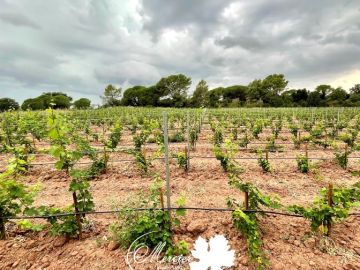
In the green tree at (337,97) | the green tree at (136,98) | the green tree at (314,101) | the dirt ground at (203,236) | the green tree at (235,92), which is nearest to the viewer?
the dirt ground at (203,236)

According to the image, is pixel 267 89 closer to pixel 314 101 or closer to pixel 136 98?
Answer: pixel 314 101

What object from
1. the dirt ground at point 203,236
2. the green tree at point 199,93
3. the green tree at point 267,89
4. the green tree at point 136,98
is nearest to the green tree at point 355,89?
the green tree at point 267,89

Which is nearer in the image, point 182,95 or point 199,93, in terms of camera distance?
point 199,93

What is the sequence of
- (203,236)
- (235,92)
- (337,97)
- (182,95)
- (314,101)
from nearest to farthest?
1. (203,236)
2. (314,101)
3. (337,97)
4. (182,95)
5. (235,92)

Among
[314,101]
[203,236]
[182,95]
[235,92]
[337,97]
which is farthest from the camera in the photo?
[235,92]

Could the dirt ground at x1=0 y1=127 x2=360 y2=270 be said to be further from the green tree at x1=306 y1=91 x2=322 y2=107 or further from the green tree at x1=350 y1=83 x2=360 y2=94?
the green tree at x1=350 y1=83 x2=360 y2=94

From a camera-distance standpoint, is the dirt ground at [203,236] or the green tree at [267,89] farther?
the green tree at [267,89]

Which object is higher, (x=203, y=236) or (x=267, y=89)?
(x=267, y=89)

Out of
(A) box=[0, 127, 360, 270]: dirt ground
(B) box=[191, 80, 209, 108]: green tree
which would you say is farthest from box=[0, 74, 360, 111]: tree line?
(A) box=[0, 127, 360, 270]: dirt ground

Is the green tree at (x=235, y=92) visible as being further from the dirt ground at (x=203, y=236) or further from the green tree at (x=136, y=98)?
the dirt ground at (x=203, y=236)

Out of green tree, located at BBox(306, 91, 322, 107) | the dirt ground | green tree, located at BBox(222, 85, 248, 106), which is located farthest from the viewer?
green tree, located at BBox(222, 85, 248, 106)

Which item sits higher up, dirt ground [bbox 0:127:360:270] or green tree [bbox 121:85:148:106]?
green tree [bbox 121:85:148:106]

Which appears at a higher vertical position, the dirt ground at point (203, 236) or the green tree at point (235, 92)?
the green tree at point (235, 92)

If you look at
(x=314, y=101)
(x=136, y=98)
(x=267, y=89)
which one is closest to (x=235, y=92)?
(x=267, y=89)
